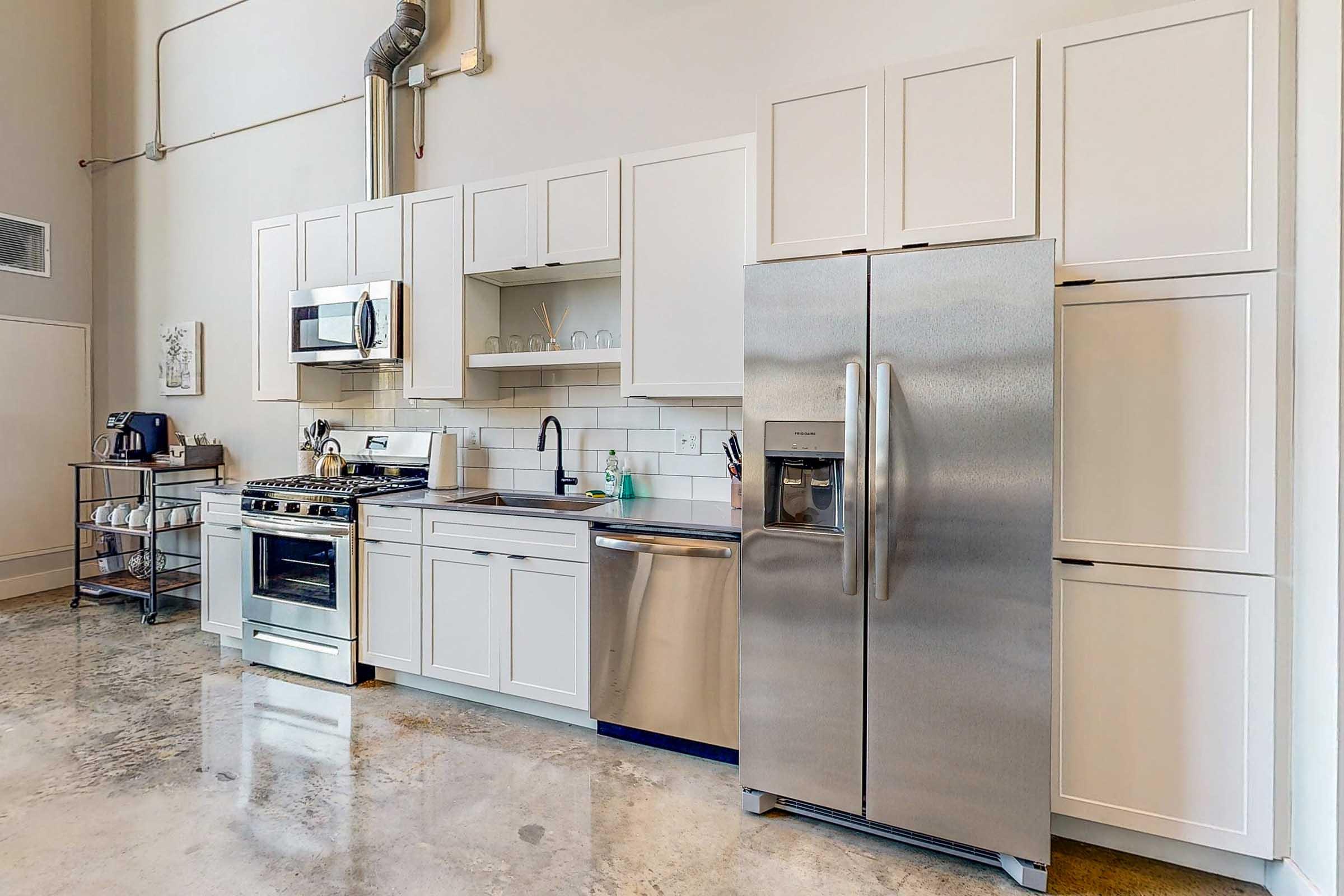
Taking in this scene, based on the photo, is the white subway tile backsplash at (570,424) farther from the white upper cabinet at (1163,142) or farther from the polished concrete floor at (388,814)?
the white upper cabinet at (1163,142)

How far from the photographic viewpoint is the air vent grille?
16.3 ft

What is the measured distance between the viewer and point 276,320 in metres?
4.14

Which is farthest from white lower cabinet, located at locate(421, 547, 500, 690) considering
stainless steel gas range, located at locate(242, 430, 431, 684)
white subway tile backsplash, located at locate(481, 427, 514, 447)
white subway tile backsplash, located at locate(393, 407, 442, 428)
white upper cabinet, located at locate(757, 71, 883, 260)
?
white upper cabinet, located at locate(757, 71, 883, 260)

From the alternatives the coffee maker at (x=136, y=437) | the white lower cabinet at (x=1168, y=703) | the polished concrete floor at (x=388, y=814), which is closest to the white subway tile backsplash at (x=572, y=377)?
the polished concrete floor at (x=388, y=814)

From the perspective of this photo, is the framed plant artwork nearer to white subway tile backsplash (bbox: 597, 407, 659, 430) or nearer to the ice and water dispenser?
white subway tile backsplash (bbox: 597, 407, 659, 430)

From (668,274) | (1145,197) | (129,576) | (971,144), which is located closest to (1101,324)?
(1145,197)

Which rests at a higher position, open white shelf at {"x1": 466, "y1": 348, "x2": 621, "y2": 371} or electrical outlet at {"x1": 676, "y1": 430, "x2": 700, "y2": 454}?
open white shelf at {"x1": 466, "y1": 348, "x2": 621, "y2": 371}

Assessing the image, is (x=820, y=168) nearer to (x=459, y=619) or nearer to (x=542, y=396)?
(x=542, y=396)

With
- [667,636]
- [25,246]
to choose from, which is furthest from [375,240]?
[25,246]

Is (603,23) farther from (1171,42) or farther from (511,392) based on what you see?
(1171,42)

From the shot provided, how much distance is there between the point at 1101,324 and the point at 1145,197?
0.38 meters

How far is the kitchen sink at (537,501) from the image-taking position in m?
3.37

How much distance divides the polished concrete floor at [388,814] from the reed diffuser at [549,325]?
183 centimetres

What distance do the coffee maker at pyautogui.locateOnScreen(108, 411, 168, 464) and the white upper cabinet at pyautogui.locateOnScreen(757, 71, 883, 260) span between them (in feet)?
15.6
